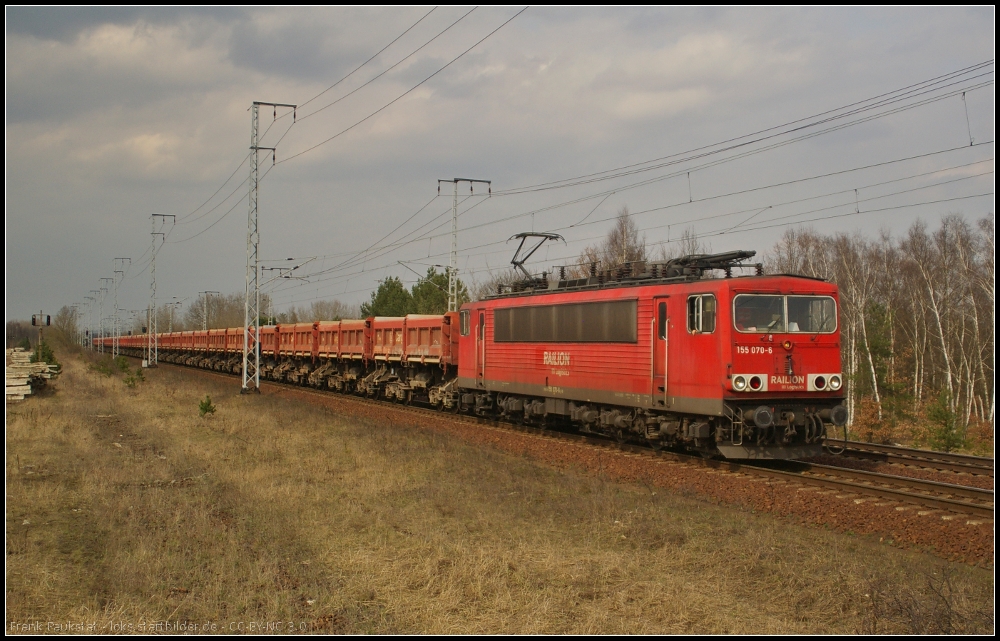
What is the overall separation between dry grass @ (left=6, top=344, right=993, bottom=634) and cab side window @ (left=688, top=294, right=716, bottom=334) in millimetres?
3268

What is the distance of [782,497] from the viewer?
36.8 feet

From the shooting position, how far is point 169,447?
16.1 m

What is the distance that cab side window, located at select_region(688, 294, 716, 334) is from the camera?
13.3 metres

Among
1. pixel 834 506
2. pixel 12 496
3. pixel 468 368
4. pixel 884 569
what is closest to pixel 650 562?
pixel 884 569

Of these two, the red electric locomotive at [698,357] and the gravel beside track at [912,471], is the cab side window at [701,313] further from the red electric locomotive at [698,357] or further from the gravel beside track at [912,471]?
the gravel beside track at [912,471]

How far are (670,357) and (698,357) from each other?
72 cm

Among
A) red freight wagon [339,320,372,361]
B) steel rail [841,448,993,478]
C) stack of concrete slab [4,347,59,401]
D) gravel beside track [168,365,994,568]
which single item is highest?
red freight wagon [339,320,372,361]

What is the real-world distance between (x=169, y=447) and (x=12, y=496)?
210 inches

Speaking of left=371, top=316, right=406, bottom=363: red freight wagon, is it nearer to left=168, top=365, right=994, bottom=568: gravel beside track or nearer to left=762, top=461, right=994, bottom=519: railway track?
left=168, top=365, right=994, bottom=568: gravel beside track

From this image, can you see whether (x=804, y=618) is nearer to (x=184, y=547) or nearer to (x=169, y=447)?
(x=184, y=547)

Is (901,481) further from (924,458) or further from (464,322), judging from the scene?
(464,322)

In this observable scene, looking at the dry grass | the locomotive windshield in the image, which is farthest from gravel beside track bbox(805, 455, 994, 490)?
the dry grass

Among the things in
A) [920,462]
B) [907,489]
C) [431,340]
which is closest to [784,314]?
[907,489]

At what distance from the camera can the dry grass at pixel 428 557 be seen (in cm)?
629
